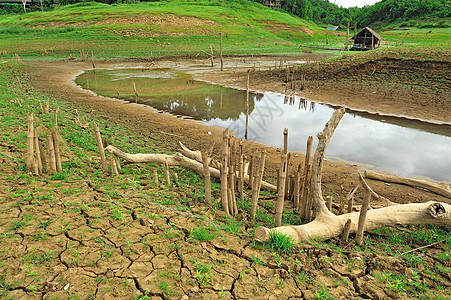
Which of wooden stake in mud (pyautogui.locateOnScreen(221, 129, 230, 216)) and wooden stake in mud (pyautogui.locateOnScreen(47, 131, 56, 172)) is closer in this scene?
wooden stake in mud (pyautogui.locateOnScreen(221, 129, 230, 216))

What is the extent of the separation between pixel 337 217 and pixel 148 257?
9.60 ft

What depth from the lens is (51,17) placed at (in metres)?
47.0

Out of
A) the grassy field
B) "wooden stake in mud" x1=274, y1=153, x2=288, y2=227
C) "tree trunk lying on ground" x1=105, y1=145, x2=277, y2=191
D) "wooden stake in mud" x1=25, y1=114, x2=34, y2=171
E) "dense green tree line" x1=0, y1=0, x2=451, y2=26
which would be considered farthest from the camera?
"dense green tree line" x1=0, y1=0, x2=451, y2=26

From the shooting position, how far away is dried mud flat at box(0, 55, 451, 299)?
9.92 ft

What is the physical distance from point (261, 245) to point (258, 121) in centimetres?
918

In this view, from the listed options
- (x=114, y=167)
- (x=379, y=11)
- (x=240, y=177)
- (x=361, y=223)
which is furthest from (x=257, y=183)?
(x=379, y=11)

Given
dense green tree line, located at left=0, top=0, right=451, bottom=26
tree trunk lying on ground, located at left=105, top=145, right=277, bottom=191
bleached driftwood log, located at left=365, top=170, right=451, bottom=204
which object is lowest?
bleached driftwood log, located at left=365, top=170, right=451, bottom=204

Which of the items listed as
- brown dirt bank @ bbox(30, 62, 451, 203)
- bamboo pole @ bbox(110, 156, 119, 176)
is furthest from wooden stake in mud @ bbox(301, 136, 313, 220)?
bamboo pole @ bbox(110, 156, 119, 176)

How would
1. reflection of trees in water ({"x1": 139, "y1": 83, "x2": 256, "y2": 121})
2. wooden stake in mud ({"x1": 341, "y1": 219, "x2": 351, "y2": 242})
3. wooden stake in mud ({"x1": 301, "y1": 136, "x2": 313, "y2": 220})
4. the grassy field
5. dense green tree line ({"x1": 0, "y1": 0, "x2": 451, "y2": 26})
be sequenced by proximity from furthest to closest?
dense green tree line ({"x1": 0, "y1": 0, "x2": 451, "y2": 26}) < the grassy field < reflection of trees in water ({"x1": 139, "y1": 83, "x2": 256, "y2": 121}) < wooden stake in mud ({"x1": 301, "y1": 136, "x2": 313, "y2": 220}) < wooden stake in mud ({"x1": 341, "y1": 219, "x2": 351, "y2": 242})

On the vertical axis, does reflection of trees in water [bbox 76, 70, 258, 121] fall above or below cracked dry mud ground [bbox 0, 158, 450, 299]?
above

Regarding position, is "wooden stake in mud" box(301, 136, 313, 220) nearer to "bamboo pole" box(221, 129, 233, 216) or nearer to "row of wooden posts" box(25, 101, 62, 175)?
"bamboo pole" box(221, 129, 233, 216)

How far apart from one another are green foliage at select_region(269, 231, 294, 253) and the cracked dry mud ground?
12 cm

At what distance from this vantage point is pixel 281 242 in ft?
12.7

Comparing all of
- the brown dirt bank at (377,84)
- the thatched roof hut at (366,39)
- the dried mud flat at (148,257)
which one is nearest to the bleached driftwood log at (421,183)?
the dried mud flat at (148,257)
